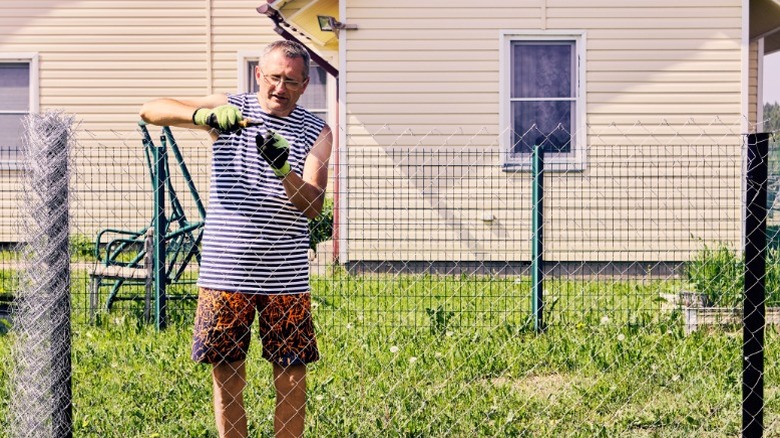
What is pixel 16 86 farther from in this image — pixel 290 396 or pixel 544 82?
pixel 290 396

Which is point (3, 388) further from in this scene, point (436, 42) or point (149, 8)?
point (149, 8)

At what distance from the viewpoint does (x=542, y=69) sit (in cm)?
1141

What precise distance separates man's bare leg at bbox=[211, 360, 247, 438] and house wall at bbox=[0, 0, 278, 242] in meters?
9.94

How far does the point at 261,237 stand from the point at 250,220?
3.1 inches

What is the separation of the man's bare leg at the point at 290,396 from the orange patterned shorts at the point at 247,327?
49 mm

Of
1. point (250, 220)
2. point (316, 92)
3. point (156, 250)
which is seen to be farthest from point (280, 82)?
point (316, 92)

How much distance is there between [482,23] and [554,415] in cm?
654

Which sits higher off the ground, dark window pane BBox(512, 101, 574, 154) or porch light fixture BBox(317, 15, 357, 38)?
porch light fixture BBox(317, 15, 357, 38)

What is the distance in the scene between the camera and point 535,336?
7.02 metres

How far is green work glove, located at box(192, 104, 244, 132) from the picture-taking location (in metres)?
3.69

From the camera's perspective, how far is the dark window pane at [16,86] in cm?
1418

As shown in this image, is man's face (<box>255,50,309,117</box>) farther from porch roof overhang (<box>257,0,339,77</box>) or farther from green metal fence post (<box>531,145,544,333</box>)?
porch roof overhang (<box>257,0,339,77</box>)

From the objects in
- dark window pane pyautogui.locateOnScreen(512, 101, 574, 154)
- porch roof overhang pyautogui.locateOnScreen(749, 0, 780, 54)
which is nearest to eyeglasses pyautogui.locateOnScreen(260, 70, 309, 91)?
dark window pane pyautogui.locateOnScreen(512, 101, 574, 154)

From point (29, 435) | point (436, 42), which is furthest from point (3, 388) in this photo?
point (436, 42)
